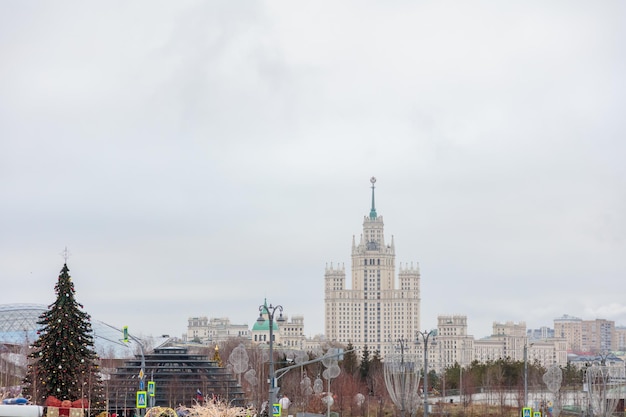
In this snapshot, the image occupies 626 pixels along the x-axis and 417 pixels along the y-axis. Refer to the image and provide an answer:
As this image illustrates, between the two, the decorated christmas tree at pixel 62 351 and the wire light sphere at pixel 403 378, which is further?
the wire light sphere at pixel 403 378

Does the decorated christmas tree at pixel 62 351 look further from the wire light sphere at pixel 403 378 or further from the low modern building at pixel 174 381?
the wire light sphere at pixel 403 378

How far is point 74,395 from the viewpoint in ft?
164

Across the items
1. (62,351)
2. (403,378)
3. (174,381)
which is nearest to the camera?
(62,351)

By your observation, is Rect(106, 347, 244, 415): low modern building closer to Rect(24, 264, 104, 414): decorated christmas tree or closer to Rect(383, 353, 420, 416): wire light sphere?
Rect(383, 353, 420, 416): wire light sphere

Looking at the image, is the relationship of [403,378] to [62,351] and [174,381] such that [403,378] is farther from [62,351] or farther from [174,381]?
[62,351]

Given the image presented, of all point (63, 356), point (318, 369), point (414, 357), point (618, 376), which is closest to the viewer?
point (63, 356)

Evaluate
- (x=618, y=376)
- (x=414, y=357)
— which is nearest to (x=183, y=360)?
(x=414, y=357)

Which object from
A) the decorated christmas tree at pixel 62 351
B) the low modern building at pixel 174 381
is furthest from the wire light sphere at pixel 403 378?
the decorated christmas tree at pixel 62 351

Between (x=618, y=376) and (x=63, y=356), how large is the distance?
→ 163ft

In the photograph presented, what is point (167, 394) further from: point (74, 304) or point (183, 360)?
point (74, 304)

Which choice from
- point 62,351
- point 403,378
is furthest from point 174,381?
point 62,351

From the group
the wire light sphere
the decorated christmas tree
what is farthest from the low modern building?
the decorated christmas tree

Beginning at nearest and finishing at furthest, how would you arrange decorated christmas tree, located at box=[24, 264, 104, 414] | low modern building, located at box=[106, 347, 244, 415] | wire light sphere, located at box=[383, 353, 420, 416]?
decorated christmas tree, located at box=[24, 264, 104, 414] → low modern building, located at box=[106, 347, 244, 415] → wire light sphere, located at box=[383, 353, 420, 416]

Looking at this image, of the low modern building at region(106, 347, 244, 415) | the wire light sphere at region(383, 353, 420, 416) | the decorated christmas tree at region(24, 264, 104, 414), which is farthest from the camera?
the wire light sphere at region(383, 353, 420, 416)
